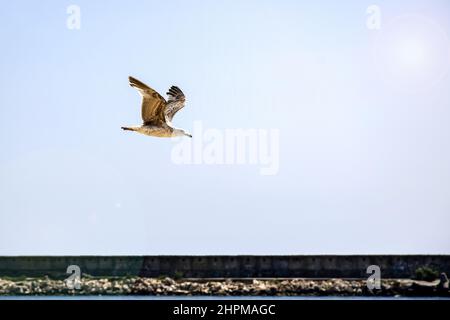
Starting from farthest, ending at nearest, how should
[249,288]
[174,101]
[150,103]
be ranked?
[249,288]
[174,101]
[150,103]

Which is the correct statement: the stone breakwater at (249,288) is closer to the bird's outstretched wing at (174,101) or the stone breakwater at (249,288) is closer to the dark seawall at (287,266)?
the dark seawall at (287,266)

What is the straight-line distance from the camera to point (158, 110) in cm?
1262

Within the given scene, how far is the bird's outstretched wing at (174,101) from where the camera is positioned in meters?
13.1

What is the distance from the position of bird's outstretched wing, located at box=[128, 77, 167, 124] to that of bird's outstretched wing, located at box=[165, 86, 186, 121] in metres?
0.36

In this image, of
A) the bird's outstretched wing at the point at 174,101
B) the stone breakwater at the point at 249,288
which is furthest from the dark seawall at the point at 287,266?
the bird's outstretched wing at the point at 174,101

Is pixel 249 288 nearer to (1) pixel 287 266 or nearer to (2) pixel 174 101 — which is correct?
(1) pixel 287 266

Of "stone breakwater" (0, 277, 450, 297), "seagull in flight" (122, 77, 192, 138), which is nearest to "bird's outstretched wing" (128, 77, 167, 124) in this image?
"seagull in flight" (122, 77, 192, 138)

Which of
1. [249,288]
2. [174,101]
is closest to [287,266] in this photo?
[249,288]

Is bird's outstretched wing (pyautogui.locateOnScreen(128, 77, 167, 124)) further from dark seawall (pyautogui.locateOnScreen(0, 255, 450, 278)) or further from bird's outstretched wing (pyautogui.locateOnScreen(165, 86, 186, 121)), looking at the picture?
dark seawall (pyautogui.locateOnScreen(0, 255, 450, 278))

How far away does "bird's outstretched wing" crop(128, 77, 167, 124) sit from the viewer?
39.6ft

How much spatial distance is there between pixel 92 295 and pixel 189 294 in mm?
4775

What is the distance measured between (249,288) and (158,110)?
26.6 meters

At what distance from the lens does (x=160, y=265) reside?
136ft
